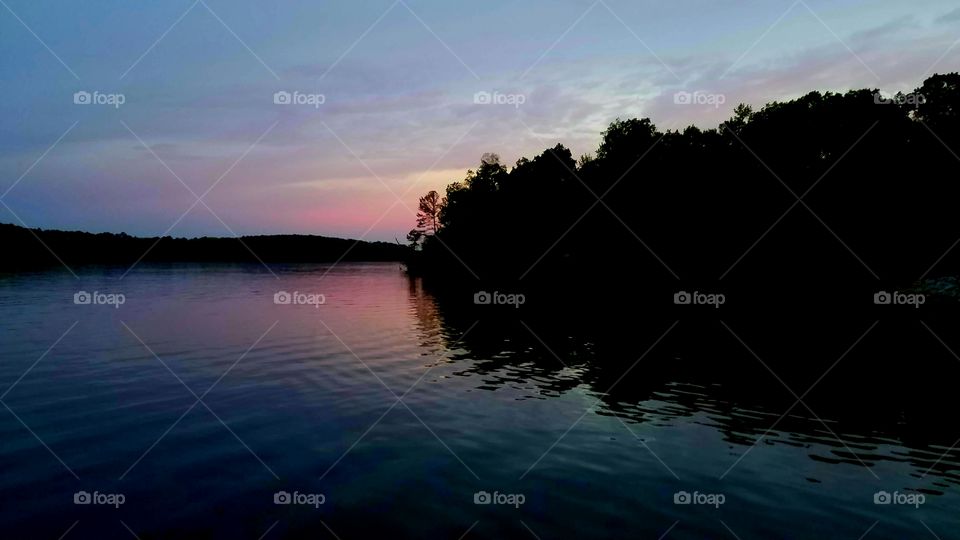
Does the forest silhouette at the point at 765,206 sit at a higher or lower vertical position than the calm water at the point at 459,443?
higher

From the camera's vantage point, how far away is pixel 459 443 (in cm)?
1736

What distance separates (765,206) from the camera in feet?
238

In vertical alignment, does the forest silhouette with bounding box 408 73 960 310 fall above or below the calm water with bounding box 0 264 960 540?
above

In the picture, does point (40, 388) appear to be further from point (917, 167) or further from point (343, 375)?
point (917, 167)

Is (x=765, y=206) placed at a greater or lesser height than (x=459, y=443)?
greater

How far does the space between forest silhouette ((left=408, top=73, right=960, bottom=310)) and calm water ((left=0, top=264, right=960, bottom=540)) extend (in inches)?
1314

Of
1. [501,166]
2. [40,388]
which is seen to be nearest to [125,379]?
[40,388]

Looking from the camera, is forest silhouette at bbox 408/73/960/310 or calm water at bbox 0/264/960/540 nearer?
calm water at bbox 0/264/960/540

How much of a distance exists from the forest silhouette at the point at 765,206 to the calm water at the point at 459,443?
110 feet

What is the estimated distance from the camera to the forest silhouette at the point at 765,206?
205ft

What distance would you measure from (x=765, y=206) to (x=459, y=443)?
7003 centimetres

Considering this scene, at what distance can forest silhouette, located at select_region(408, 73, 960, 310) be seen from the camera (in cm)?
6262

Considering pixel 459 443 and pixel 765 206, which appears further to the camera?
pixel 765 206

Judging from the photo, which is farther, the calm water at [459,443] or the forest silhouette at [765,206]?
the forest silhouette at [765,206]
